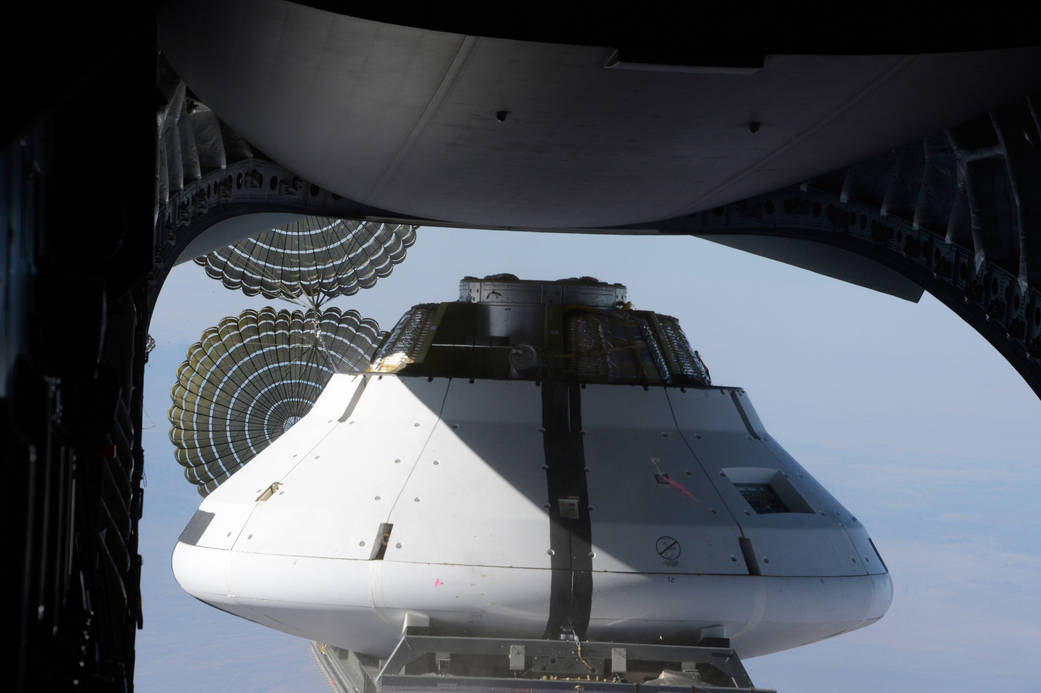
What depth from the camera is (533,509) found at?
10.6 m

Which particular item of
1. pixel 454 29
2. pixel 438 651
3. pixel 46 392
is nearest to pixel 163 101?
pixel 454 29

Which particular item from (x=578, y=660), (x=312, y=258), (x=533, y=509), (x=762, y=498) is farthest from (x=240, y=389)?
(x=578, y=660)

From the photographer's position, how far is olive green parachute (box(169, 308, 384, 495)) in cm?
1825

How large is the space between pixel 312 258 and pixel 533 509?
9982 mm

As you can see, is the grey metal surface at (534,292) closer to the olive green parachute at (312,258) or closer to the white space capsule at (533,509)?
the white space capsule at (533,509)

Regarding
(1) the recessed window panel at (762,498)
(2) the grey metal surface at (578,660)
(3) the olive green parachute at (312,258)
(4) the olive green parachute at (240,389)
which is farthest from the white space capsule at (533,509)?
(3) the olive green parachute at (312,258)

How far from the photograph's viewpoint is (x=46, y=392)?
3.72m

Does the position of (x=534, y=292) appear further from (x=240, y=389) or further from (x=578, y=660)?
(x=240, y=389)

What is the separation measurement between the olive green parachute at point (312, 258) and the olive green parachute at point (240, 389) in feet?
1.72

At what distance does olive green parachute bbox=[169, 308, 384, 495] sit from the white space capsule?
20.2 ft

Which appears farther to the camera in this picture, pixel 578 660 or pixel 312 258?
pixel 312 258

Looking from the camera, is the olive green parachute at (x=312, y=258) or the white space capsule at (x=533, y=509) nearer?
the white space capsule at (x=533, y=509)

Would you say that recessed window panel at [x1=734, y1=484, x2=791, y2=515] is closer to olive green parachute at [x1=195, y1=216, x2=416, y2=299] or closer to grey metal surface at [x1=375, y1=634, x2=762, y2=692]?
grey metal surface at [x1=375, y1=634, x2=762, y2=692]

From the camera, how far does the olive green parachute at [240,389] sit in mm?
18250
